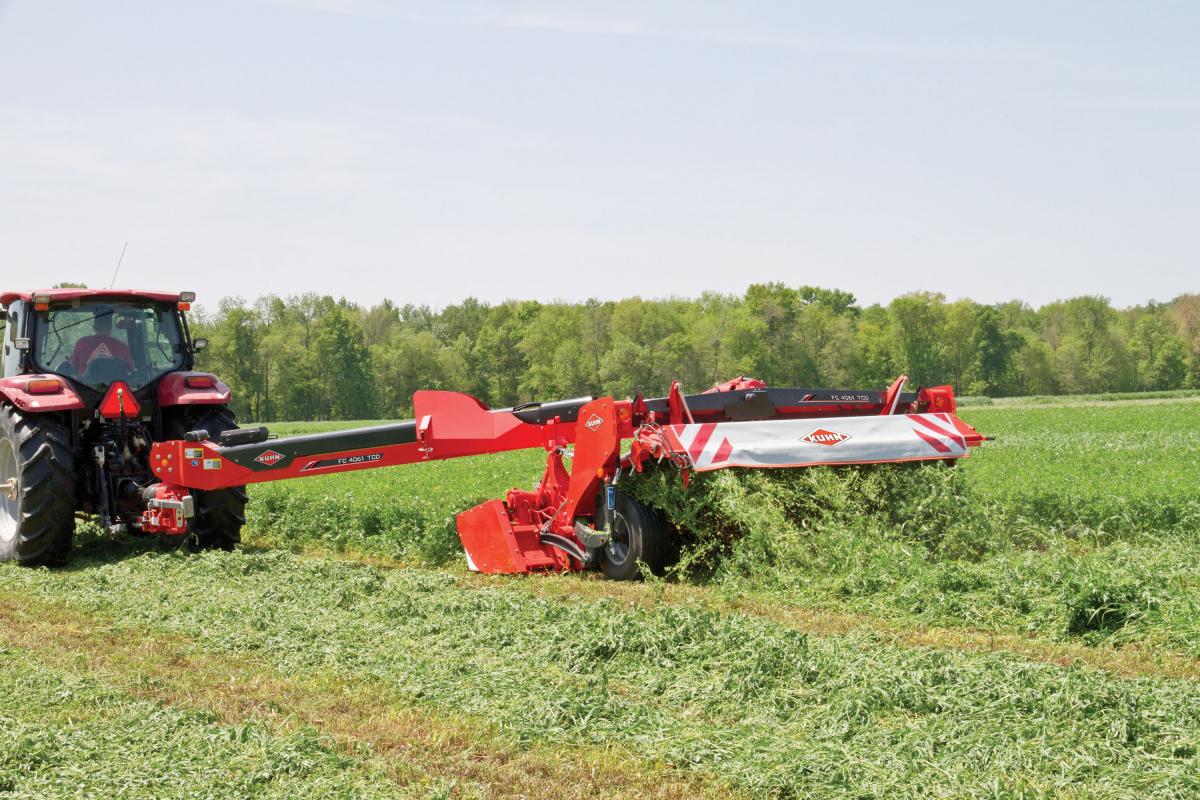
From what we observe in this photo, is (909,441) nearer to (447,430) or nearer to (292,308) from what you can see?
(447,430)

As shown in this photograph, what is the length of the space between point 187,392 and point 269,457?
1.68 metres

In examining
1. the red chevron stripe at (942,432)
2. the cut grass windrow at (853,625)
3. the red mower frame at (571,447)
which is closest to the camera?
the cut grass windrow at (853,625)

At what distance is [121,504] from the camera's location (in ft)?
30.7

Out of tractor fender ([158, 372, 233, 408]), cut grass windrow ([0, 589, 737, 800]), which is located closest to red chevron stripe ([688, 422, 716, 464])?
cut grass windrow ([0, 589, 737, 800])

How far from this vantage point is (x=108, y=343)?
32.1 ft

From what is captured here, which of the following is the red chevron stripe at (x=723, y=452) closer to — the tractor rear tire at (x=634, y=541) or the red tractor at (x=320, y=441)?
the red tractor at (x=320, y=441)

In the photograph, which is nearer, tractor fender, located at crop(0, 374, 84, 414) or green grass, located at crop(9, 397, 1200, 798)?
green grass, located at crop(9, 397, 1200, 798)

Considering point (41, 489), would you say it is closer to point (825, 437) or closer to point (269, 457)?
point (269, 457)

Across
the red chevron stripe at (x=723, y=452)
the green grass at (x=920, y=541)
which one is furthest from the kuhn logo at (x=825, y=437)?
the red chevron stripe at (x=723, y=452)

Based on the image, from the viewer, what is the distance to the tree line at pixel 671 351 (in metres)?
60.0

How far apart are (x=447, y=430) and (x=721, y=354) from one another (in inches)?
2043

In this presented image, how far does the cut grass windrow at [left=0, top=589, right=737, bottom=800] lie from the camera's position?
3988mm

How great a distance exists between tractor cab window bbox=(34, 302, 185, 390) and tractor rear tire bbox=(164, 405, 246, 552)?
547 mm

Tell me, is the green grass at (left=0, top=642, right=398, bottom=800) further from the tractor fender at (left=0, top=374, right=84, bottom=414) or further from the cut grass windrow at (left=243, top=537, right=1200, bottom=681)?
the tractor fender at (left=0, top=374, right=84, bottom=414)
